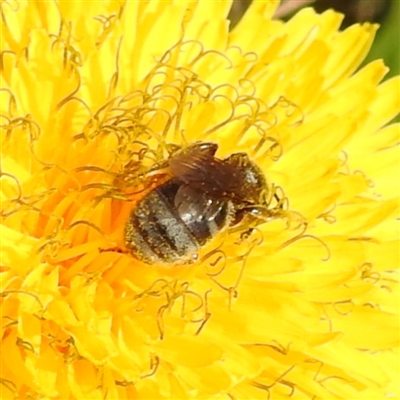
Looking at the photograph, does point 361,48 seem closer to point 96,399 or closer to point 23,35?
point 23,35

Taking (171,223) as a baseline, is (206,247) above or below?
below

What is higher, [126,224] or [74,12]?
[74,12]

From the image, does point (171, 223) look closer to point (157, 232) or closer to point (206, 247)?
point (157, 232)

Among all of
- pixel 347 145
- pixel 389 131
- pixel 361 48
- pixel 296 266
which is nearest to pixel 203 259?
pixel 296 266

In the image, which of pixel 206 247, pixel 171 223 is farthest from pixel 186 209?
pixel 206 247
